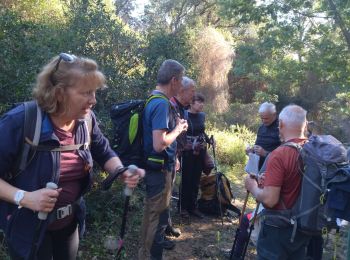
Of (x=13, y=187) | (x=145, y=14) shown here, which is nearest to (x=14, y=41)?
(x=13, y=187)

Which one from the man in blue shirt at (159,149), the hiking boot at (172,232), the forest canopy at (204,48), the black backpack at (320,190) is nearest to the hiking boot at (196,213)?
the hiking boot at (172,232)

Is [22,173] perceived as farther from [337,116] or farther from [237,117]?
[337,116]

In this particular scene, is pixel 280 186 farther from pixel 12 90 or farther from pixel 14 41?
pixel 14 41

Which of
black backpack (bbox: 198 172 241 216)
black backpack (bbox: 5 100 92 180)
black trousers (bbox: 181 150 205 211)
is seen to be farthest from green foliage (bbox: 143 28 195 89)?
black backpack (bbox: 5 100 92 180)

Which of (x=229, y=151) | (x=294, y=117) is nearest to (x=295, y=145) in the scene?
(x=294, y=117)

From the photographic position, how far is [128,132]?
11.7 ft

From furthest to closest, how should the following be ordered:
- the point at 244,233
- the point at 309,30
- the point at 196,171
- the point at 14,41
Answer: the point at 309,30
the point at 196,171
the point at 14,41
the point at 244,233

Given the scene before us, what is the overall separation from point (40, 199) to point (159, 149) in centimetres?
166

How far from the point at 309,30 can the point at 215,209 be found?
8497mm

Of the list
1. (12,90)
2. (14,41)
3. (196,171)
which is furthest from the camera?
(196,171)

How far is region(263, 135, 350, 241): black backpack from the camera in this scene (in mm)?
2645

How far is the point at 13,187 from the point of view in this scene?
1918mm

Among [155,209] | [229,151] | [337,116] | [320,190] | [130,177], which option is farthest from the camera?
[337,116]

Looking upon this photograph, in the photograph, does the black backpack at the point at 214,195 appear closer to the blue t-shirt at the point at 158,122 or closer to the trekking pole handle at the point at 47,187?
the blue t-shirt at the point at 158,122
